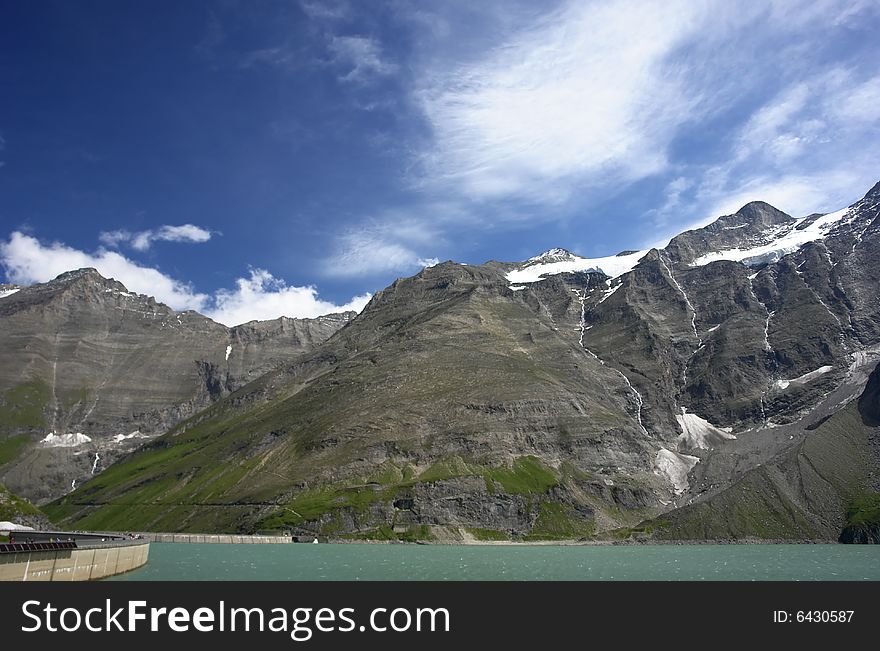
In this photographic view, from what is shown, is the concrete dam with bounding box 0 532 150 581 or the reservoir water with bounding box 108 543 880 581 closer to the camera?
the concrete dam with bounding box 0 532 150 581

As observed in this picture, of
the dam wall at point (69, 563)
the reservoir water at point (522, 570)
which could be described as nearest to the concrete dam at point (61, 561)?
the dam wall at point (69, 563)

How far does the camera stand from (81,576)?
3570 inches

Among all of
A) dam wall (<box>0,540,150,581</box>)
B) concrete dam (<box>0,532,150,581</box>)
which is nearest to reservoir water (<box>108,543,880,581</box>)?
dam wall (<box>0,540,150,581</box>)

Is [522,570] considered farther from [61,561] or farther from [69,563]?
[61,561]

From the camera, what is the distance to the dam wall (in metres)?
74.9

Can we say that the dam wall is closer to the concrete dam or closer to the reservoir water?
the concrete dam

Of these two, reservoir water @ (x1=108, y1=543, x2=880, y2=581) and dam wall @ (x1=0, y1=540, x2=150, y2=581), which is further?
reservoir water @ (x1=108, y1=543, x2=880, y2=581)

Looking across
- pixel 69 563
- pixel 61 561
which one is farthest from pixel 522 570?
pixel 61 561

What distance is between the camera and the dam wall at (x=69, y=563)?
7488cm

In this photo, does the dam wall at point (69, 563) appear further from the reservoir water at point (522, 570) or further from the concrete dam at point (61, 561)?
the reservoir water at point (522, 570)
